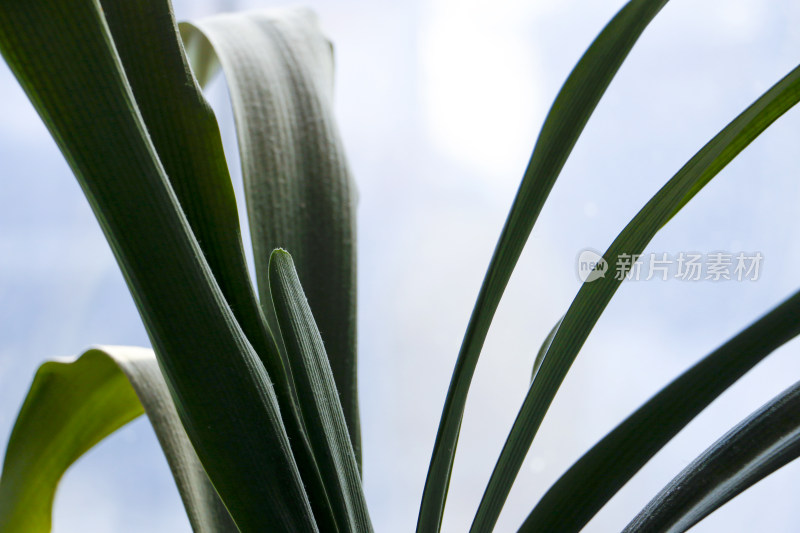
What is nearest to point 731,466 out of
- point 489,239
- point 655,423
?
point 655,423

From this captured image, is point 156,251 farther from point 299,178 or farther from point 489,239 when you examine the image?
point 489,239

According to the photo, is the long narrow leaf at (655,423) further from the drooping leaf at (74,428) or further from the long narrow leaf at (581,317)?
the drooping leaf at (74,428)

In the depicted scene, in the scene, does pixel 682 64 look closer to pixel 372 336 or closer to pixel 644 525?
pixel 372 336

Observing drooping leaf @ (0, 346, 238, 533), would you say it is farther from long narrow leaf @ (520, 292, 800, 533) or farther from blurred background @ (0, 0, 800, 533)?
blurred background @ (0, 0, 800, 533)

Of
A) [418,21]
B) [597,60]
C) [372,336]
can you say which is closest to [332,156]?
[597,60]

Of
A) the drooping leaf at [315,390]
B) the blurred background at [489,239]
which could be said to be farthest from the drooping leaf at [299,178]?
the blurred background at [489,239]

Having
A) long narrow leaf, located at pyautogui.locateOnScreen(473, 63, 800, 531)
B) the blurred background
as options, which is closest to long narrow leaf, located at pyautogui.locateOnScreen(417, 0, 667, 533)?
long narrow leaf, located at pyautogui.locateOnScreen(473, 63, 800, 531)
